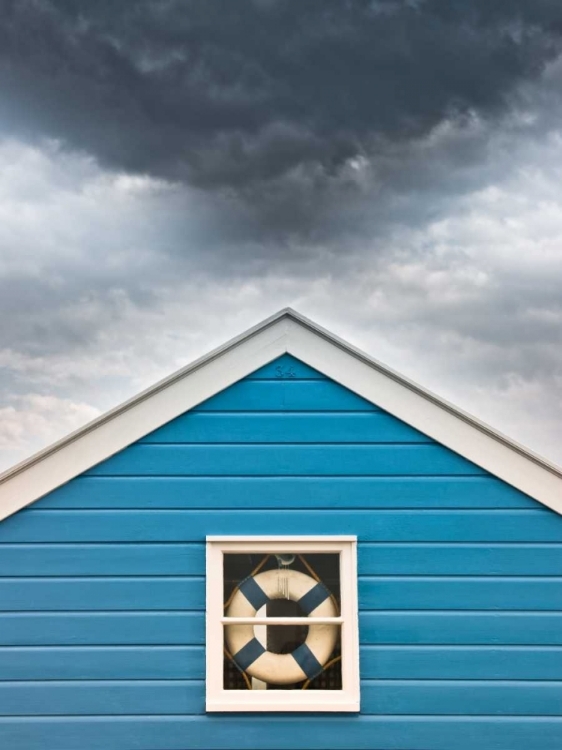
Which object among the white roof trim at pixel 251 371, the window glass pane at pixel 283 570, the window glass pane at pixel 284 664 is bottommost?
the window glass pane at pixel 284 664

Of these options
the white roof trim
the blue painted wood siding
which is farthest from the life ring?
the white roof trim

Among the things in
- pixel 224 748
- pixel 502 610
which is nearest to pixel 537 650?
pixel 502 610

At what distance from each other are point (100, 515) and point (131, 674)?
0.92 metres

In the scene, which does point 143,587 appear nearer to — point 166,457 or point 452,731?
point 166,457

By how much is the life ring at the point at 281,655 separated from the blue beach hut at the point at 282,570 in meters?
0.01

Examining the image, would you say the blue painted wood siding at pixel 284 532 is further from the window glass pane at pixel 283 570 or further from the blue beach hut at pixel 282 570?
the window glass pane at pixel 283 570

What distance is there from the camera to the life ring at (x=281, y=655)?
4535 millimetres

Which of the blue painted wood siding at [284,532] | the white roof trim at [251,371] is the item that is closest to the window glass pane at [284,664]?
the blue painted wood siding at [284,532]

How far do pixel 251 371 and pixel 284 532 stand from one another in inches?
38.0

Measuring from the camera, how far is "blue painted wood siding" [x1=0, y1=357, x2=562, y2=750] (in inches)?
175

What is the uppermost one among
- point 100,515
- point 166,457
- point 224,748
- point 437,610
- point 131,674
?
point 166,457

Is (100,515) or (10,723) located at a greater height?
(100,515)

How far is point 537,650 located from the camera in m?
4.48

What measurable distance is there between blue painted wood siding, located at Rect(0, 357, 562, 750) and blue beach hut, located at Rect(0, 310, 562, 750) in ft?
0.04
